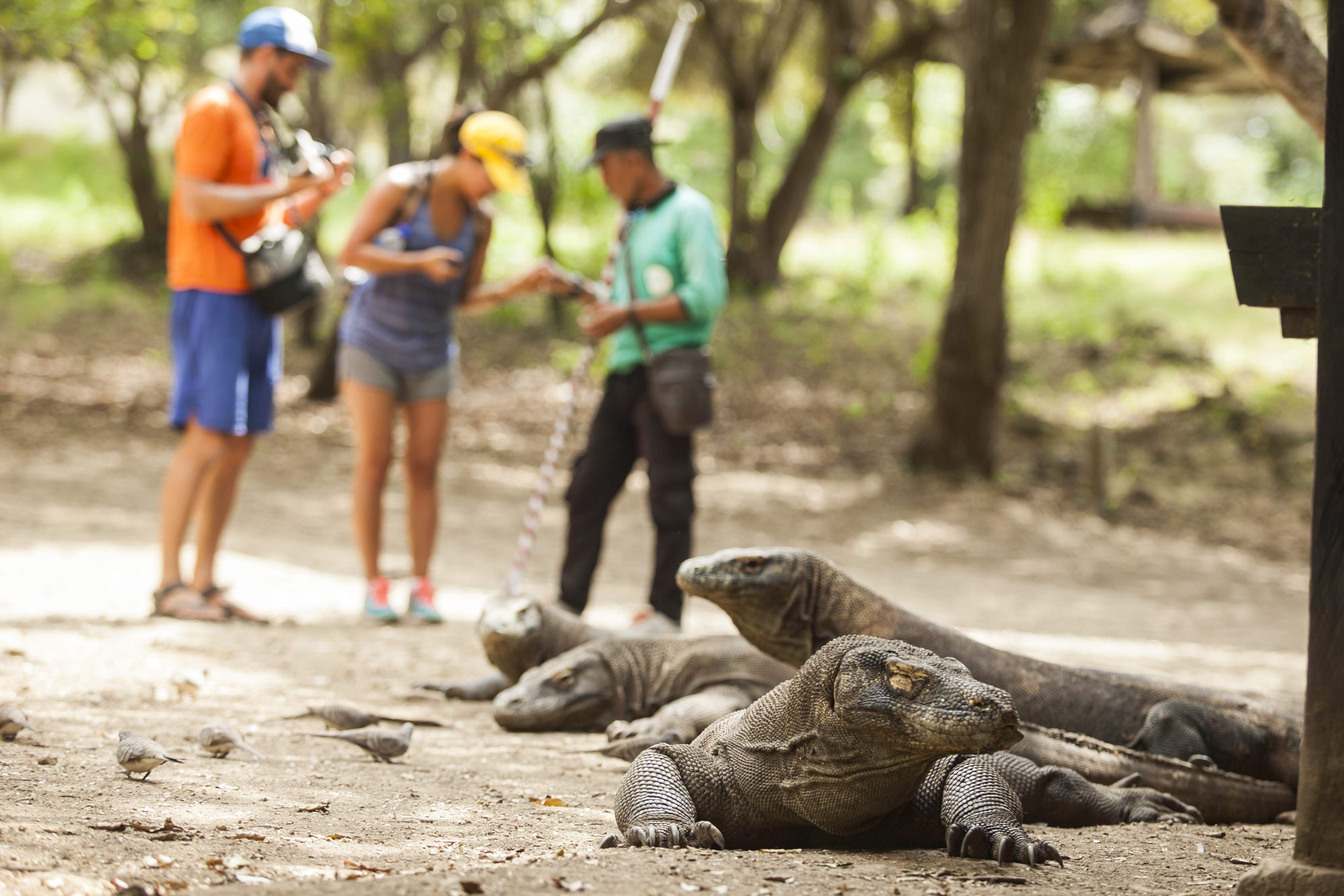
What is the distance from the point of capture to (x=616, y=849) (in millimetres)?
2908

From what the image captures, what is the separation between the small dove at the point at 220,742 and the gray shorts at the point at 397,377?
2.46 meters

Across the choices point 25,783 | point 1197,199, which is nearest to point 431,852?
point 25,783

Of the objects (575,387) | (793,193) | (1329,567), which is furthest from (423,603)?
(793,193)

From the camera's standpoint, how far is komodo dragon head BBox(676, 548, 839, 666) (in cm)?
402

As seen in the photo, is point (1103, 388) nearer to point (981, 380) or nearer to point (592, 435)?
point (981, 380)

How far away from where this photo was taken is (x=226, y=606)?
6035 mm

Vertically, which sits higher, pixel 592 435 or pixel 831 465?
pixel 592 435

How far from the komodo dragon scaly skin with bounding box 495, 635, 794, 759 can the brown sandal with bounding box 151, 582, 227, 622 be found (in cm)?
185

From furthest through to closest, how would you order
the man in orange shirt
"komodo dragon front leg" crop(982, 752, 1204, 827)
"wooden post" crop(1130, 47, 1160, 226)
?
"wooden post" crop(1130, 47, 1160, 226) → the man in orange shirt → "komodo dragon front leg" crop(982, 752, 1204, 827)

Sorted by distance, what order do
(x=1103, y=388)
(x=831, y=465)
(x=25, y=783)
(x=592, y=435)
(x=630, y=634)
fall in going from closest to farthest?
(x=25, y=783) → (x=630, y=634) → (x=592, y=435) → (x=831, y=465) → (x=1103, y=388)

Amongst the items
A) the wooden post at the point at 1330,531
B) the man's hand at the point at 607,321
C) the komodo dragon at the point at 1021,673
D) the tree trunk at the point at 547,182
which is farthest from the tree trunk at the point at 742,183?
the wooden post at the point at 1330,531

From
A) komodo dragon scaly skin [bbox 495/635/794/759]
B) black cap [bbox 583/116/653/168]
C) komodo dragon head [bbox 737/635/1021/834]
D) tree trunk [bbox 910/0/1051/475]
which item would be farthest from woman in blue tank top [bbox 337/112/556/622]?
tree trunk [bbox 910/0/1051/475]

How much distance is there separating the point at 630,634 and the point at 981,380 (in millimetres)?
7065

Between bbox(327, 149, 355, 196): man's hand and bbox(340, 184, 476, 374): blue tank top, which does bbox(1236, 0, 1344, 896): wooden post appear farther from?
bbox(327, 149, 355, 196): man's hand
